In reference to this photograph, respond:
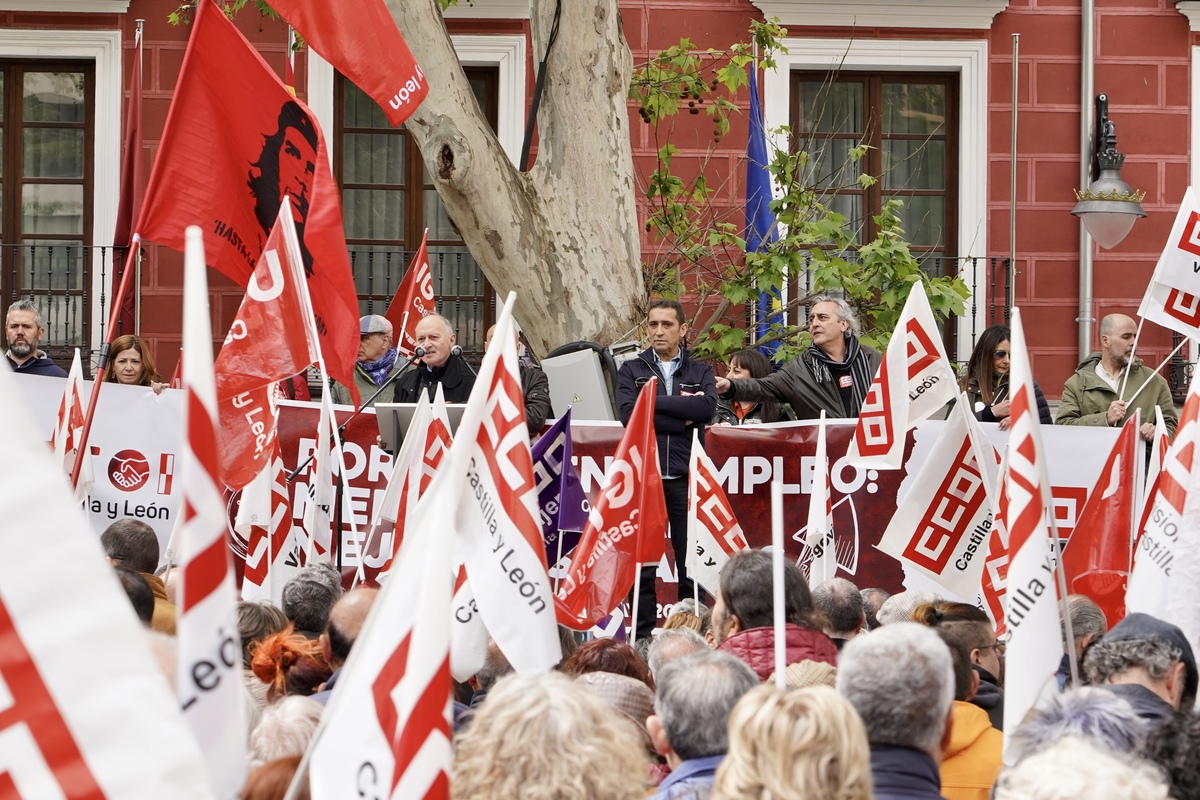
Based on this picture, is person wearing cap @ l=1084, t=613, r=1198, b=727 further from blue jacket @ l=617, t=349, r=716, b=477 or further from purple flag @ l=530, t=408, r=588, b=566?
blue jacket @ l=617, t=349, r=716, b=477

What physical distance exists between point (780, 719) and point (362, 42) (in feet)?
18.0

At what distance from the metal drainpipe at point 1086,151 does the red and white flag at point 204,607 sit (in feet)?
39.4

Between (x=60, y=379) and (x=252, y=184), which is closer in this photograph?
(x=252, y=184)

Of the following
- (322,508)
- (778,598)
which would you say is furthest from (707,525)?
(778,598)

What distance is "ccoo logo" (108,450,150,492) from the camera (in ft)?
29.5

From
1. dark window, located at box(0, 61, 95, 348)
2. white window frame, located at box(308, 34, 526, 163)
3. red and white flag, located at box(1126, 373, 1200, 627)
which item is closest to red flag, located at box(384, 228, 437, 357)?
white window frame, located at box(308, 34, 526, 163)

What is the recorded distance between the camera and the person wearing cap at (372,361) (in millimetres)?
9922

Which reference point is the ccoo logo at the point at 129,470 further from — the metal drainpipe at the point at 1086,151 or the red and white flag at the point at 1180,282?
the metal drainpipe at the point at 1086,151

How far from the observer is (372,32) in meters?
7.53

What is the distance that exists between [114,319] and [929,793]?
3337mm

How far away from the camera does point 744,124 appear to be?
1379 cm

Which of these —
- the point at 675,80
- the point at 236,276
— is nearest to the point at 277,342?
the point at 236,276

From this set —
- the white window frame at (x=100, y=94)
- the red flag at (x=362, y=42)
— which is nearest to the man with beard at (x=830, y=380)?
the red flag at (x=362, y=42)

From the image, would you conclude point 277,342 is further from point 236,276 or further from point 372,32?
point 372,32
